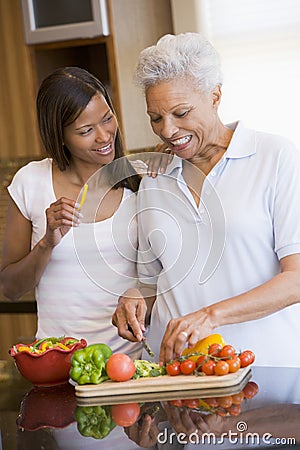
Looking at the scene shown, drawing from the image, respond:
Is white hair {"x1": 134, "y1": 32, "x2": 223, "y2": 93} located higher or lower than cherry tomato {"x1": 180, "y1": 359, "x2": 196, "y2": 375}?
higher

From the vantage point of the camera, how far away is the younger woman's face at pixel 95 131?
1.95m

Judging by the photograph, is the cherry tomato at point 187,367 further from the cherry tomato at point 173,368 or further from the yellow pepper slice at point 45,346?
the yellow pepper slice at point 45,346

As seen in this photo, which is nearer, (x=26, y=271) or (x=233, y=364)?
(x=233, y=364)

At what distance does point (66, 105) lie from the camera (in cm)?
195

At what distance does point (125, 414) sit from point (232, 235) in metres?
0.51

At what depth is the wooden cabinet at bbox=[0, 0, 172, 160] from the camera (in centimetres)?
316

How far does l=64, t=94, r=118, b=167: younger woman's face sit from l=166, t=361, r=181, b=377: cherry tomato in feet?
1.93

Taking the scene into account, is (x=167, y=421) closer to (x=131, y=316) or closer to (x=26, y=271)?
(x=131, y=316)

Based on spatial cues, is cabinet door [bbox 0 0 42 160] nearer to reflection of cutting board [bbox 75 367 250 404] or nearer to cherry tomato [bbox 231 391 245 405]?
reflection of cutting board [bbox 75 367 250 404]

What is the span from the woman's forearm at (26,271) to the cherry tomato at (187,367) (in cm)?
57

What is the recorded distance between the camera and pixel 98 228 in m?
1.94

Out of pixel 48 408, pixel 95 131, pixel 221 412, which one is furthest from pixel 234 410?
pixel 95 131

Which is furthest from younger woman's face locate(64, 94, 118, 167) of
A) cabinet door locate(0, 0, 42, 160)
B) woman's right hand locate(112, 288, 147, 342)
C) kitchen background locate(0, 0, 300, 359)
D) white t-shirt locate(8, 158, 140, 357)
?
cabinet door locate(0, 0, 42, 160)

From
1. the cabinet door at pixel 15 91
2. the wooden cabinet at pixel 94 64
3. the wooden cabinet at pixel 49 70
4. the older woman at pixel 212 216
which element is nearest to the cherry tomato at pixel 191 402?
the older woman at pixel 212 216
